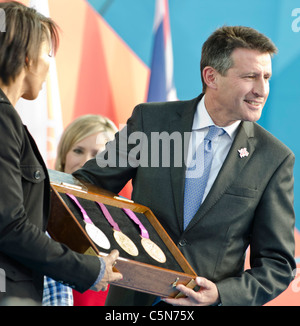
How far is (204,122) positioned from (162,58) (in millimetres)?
1963

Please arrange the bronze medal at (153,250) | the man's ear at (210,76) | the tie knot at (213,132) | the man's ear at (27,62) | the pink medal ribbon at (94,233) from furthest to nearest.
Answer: the man's ear at (210,76) < the tie knot at (213,132) < the bronze medal at (153,250) < the pink medal ribbon at (94,233) < the man's ear at (27,62)

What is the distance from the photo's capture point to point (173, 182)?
2.24m

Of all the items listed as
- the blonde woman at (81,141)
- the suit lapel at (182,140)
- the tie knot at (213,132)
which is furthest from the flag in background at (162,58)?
the tie knot at (213,132)

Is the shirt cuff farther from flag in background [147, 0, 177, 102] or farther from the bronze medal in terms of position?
flag in background [147, 0, 177, 102]

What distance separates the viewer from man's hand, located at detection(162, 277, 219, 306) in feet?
6.41

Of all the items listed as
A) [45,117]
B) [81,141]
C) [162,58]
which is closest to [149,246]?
[81,141]

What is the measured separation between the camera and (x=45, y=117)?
388 centimetres

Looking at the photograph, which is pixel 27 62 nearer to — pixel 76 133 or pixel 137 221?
pixel 137 221

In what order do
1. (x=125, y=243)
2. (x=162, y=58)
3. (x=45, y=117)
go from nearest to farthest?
(x=125, y=243) → (x=45, y=117) → (x=162, y=58)

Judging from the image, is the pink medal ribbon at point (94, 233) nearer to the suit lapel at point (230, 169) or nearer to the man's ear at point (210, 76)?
the suit lapel at point (230, 169)

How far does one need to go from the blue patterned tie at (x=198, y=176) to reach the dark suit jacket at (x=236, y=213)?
0.03 m

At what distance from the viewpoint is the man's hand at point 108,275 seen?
1.76m

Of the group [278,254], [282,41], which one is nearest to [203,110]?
[278,254]
